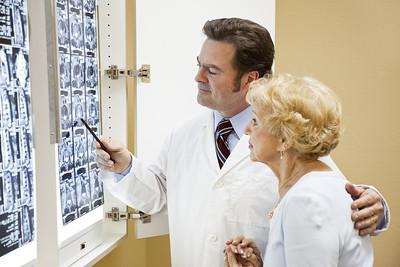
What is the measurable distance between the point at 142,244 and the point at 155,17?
1041 mm

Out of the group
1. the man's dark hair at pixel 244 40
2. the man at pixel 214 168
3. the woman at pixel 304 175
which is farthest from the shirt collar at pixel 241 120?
the woman at pixel 304 175

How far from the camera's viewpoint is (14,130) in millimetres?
1103

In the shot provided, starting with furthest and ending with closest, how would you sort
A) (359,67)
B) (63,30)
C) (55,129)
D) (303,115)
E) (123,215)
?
(359,67) → (123,215) → (63,30) → (55,129) → (303,115)

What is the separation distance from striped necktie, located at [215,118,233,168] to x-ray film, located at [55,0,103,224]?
45 centimetres

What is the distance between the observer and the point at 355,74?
214 cm

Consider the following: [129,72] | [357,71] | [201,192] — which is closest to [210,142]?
[201,192]

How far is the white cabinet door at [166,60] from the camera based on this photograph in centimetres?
161

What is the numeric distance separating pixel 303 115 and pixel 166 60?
86 cm

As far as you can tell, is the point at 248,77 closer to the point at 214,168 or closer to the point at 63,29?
the point at 214,168

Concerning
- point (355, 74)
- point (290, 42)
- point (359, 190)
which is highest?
point (290, 42)

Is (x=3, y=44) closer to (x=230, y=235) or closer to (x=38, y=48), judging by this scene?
(x=38, y=48)

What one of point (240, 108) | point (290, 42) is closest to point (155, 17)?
point (240, 108)

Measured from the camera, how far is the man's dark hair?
1.33 m

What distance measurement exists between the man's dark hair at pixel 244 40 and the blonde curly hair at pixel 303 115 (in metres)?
0.39
